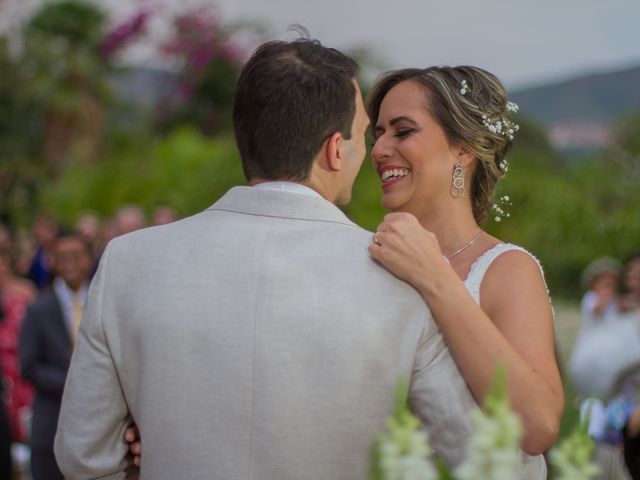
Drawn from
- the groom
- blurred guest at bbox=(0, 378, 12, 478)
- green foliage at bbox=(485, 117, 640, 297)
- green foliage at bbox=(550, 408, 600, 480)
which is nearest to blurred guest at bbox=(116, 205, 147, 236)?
blurred guest at bbox=(0, 378, 12, 478)

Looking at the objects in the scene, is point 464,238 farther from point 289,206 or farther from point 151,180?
point 151,180

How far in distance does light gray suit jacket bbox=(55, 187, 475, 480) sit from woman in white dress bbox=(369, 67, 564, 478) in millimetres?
67

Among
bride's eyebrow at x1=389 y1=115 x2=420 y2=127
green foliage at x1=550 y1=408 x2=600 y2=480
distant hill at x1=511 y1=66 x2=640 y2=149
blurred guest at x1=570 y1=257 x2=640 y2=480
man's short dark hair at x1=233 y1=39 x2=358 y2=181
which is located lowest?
distant hill at x1=511 y1=66 x2=640 y2=149

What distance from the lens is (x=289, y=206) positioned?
2516 mm

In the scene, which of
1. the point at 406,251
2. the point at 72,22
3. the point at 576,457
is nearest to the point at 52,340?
the point at 406,251

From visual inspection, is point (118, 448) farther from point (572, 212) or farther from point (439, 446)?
point (572, 212)

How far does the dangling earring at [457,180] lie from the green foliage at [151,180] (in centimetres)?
964

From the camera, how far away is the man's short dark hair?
2473 mm

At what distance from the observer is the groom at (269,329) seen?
2371 mm

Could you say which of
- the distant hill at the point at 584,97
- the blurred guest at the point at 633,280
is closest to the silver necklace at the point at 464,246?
the blurred guest at the point at 633,280

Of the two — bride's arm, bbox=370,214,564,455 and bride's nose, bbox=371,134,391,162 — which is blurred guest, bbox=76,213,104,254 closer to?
bride's nose, bbox=371,134,391,162

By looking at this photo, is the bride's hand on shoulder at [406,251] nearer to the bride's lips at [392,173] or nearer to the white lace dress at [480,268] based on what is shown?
the white lace dress at [480,268]

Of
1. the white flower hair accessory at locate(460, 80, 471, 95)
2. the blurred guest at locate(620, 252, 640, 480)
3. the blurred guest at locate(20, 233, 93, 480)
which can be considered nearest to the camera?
the white flower hair accessory at locate(460, 80, 471, 95)

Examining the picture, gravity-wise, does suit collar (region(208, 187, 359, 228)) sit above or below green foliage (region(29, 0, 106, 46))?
above
